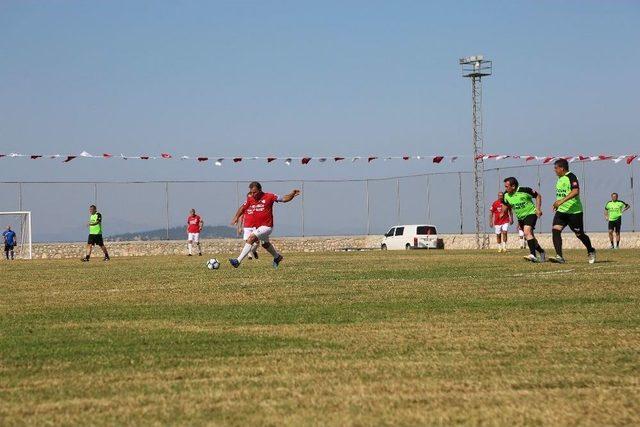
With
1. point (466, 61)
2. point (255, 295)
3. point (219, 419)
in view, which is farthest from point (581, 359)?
point (466, 61)

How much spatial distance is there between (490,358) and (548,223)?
4394 cm

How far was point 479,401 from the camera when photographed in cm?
584

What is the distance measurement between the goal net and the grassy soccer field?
129ft

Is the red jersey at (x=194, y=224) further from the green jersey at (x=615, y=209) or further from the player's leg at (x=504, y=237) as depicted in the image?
the green jersey at (x=615, y=209)

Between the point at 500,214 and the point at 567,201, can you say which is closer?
the point at 567,201

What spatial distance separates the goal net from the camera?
172 ft

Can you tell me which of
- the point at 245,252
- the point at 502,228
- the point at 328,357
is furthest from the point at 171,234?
the point at 328,357

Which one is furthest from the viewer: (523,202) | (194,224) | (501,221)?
(194,224)

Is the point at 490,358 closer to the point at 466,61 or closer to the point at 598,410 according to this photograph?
the point at 598,410

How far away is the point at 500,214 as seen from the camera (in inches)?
1629

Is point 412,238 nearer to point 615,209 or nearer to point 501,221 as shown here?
point 615,209

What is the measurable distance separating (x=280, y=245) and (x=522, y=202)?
31.5m

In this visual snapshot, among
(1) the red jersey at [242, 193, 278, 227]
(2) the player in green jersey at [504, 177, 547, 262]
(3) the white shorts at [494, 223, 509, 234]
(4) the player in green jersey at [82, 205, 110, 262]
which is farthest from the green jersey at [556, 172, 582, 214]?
(4) the player in green jersey at [82, 205, 110, 262]

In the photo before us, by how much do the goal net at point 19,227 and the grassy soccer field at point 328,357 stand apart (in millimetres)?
39443
